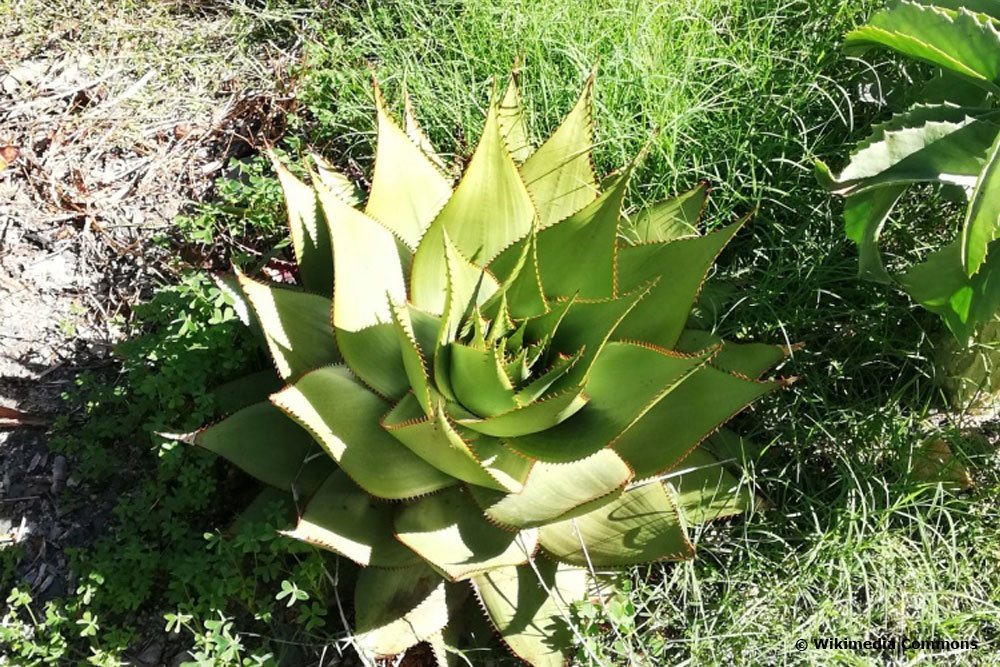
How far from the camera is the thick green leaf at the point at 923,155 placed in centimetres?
163

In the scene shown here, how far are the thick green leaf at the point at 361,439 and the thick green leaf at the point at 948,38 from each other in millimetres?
1187

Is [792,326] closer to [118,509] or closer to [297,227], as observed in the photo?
[297,227]

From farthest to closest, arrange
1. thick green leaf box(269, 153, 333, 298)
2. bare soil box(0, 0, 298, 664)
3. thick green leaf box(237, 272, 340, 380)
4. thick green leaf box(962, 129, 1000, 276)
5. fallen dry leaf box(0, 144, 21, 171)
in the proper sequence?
1. fallen dry leaf box(0, 144, 21, 171)
2. bare soil box(0, 0, 298, 664)
3. thick green leaf box(269, 153, 333, 298)
4. thick green leaf box(237, 272, 340, 380)
5. thick green leaf box(962, 129, 1000, 276)

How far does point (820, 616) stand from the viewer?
1.88m

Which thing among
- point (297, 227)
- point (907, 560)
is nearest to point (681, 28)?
point (297, 227)

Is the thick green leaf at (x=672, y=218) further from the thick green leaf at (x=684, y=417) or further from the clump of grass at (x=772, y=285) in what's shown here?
the thick green leaf at (x=684, y=417)

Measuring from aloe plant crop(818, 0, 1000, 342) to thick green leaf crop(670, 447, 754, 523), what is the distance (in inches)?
20.4

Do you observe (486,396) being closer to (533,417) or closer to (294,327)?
(533,417)

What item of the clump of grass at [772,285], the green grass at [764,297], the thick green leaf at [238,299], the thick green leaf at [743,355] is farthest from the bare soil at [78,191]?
the thick green leaf at [743,355]

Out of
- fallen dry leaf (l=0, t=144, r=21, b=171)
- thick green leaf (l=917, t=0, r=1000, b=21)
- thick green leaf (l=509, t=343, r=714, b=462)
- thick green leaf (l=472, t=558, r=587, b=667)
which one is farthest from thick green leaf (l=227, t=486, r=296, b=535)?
thick green leaf (l=917, t=0, r=1000, b=21)

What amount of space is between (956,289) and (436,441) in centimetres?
106

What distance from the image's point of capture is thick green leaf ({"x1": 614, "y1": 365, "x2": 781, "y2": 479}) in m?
1.68

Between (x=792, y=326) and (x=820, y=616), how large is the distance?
2.37 ft

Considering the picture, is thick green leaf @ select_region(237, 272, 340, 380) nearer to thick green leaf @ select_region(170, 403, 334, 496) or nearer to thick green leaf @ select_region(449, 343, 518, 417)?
thick green leaf @ select_region(170, 403, 334, 496)
